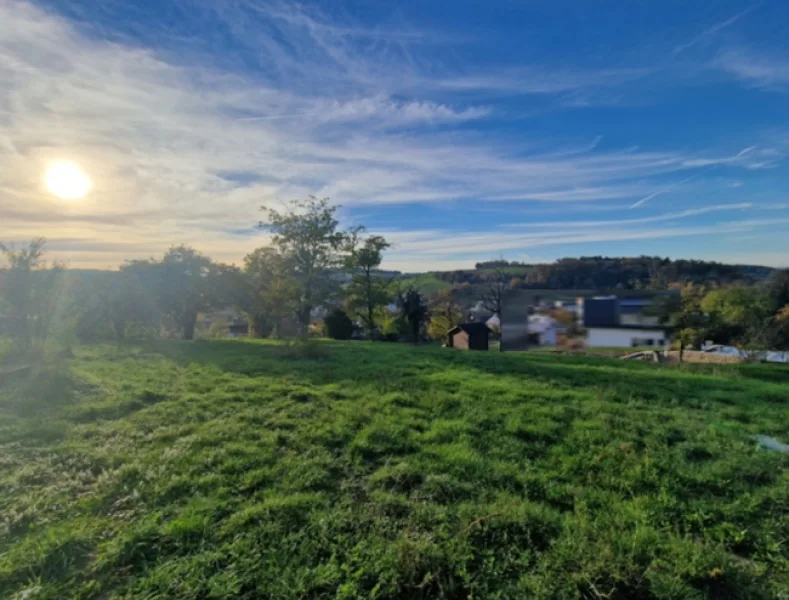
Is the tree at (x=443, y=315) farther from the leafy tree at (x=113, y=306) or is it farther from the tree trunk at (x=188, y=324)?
the leafy tree at (x=113, y=306)

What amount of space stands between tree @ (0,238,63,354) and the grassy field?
4.20 metres

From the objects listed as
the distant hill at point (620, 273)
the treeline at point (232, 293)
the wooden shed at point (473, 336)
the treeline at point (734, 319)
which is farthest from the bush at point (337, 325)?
the treeline at point (734, 319)

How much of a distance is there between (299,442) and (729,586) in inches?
141

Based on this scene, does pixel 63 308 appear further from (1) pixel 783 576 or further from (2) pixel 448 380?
(1) pixel 783 576

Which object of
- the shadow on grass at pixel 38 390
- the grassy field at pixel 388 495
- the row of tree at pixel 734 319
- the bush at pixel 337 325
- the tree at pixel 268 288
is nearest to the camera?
the grassy field at pixel 388 495

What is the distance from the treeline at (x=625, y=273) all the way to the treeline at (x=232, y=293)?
30.3 ft

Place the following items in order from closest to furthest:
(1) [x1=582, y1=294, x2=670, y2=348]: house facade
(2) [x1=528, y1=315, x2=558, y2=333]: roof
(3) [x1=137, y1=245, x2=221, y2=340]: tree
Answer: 1. (1) [x1=582, y1=294, x2=670, y2=348]: house facade
2. (2) [x1=528, y1=315, x2=558, y2=333]: roof
3. (3) [x1=137, y1=245, x2=221, y2=340]: tree

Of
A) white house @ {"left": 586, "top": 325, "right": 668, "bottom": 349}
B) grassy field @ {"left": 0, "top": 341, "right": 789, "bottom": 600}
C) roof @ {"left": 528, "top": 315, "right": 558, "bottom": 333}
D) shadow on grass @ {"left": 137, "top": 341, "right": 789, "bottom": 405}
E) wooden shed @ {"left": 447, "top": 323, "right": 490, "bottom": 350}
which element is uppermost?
roof @ {"left": 528, "top": 315, "right": 558, "bottom": 333}

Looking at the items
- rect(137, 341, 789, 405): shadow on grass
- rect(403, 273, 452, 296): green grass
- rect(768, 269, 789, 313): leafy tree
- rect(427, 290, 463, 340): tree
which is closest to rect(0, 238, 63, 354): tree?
rect(137, 341, 789, 405): shadow on grass

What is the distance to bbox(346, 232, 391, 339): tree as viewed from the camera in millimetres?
24547

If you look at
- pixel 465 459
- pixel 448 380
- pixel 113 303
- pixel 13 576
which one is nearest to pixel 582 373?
pixel 448 380

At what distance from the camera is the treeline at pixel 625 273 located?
11945mm

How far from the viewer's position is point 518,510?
9.39 ft

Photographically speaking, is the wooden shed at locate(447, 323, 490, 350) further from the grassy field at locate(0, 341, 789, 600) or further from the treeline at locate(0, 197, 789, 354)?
the grassy field at locate(0, 341, 789, 600)
